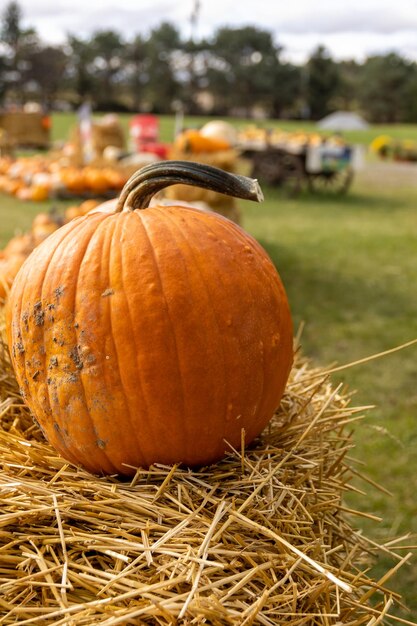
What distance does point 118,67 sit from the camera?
73.6m

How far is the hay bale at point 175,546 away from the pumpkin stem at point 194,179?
2.20ft

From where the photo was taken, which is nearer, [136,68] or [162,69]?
[162,69]

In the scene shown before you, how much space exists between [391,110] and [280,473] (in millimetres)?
67904

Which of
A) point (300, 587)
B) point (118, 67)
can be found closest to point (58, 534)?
point (300, 587)

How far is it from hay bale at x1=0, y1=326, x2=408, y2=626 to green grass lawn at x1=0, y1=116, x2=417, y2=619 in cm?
71

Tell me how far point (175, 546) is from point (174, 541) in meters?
0.02

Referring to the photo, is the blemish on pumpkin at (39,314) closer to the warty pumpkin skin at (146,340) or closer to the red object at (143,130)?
the warty pumpkin skin at (146,340)

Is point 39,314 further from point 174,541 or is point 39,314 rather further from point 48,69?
point 48,69

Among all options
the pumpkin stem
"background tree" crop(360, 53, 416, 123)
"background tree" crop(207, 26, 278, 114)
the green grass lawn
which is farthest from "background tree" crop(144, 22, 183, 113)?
Answer: the pumpkin stem

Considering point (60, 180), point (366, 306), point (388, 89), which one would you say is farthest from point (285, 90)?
point (366, 306)

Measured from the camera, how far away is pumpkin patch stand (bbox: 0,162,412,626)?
125cm

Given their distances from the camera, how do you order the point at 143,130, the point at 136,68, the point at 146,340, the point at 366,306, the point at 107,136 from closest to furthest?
the point at 146,340 → the point at 366,306 → the point at 107,136 → the point at 143,130 → the point at 136,68

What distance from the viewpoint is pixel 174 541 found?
4.53ft

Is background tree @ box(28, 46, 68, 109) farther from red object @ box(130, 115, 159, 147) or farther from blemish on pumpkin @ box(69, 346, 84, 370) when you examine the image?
blemish on pumpkin @ box(69, 346, 84, 370)
